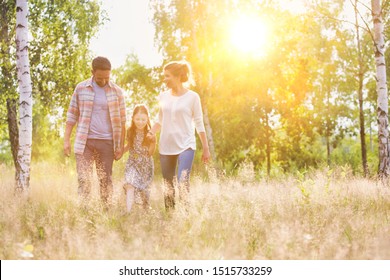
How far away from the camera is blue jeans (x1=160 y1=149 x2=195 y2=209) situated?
5.24 meters

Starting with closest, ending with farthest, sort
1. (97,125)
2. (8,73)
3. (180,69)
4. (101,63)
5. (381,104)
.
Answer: (180,69) < (101,63) < (97,125) < (381,104) < (8,73)

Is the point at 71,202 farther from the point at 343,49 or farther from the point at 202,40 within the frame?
the point at 343,49

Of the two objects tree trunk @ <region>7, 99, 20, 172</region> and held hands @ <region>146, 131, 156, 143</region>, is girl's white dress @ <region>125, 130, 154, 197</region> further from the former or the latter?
tree trunk @ <region>7, 99, 20, 172</region>

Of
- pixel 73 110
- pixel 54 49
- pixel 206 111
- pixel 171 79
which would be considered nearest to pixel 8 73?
pixel 54 49

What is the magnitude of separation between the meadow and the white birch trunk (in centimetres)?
93

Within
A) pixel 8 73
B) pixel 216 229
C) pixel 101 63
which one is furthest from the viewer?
pixel 8 73

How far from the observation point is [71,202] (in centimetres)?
638

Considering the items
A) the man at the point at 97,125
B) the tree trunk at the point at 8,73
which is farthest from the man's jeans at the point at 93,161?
the tree trunk at the point at 8,73

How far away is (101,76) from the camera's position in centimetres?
567

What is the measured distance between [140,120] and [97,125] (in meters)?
0.58

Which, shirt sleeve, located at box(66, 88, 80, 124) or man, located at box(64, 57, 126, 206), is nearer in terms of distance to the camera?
man, located at box(64, 57, 126, 206)

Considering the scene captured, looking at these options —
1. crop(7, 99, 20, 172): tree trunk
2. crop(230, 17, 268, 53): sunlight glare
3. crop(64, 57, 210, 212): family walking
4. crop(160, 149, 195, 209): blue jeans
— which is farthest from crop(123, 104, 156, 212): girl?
crop(230, 17, 268, 53): sunlight glare

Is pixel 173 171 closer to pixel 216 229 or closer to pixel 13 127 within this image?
pixel 216 229
